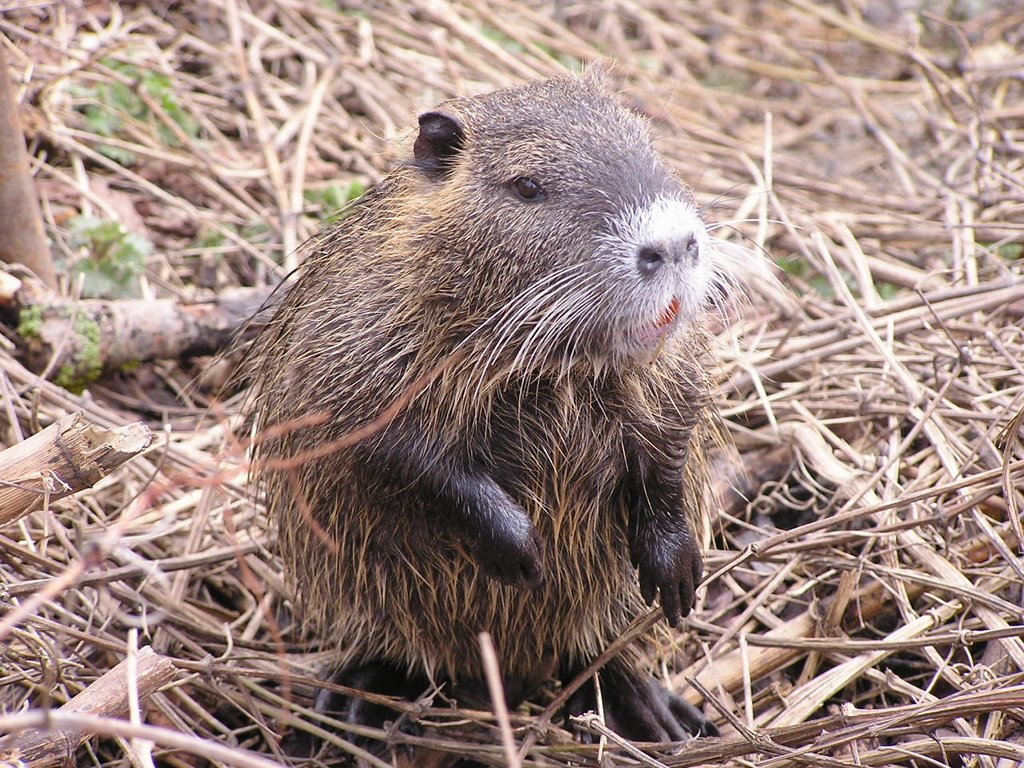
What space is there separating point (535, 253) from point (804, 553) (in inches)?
63.6

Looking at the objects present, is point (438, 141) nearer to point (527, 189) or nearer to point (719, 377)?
point (527, 189)

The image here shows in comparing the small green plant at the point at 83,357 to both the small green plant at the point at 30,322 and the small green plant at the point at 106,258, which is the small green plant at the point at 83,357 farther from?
the small green plant at the point at 106,258

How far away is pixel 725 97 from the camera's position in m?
7.17

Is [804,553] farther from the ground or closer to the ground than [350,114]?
closer to the ground

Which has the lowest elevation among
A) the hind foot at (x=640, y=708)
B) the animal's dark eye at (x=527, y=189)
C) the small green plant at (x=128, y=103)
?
Answer: the hind foot at (x=640, y=708)

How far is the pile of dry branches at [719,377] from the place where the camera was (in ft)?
11.0

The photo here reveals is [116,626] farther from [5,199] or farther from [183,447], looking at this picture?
[5,199]

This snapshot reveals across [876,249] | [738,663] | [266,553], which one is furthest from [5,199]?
[876,249]

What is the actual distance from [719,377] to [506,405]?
1.04 m

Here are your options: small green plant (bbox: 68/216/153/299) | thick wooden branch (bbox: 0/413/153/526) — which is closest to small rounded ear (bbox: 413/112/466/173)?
thick wooden branch (bbox: 0/413/153/526)

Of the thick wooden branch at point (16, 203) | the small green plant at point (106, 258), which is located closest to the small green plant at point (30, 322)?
the thick wooden branch at point (16, 203)

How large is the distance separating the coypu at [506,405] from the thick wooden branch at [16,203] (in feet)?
4.17

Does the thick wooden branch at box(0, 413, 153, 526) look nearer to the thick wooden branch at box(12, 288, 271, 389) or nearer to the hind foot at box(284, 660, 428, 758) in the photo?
the hind foot at box(284, 660, 428, 758)

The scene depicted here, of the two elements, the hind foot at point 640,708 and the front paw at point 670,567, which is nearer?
the front paw at point 670,567
